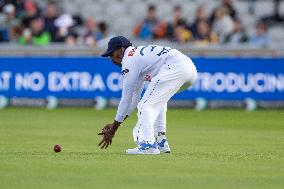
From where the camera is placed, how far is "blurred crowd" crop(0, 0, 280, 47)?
27191 millimetres

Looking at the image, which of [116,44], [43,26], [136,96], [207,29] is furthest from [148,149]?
[43,26]

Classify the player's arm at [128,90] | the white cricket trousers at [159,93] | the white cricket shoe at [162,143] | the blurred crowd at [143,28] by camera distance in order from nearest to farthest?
the player's arm at [128,90], the white cricket trousers at [159,93], the white cricket shoe at [162,143], the blurred crowd at [143,28]

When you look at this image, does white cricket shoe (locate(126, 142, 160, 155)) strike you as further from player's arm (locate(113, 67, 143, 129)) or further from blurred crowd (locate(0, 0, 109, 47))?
blurred crowd (locate(0, 0, 109, 47))

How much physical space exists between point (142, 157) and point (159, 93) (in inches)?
37.0

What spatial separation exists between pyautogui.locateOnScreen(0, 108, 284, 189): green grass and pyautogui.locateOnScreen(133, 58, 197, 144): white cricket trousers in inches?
15.8

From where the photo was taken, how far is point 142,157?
13609 millimetres

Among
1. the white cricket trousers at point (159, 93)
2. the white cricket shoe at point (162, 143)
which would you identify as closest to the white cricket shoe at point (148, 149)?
the white cricket trousers at point (159, 93)

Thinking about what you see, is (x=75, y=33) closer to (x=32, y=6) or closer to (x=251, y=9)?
(x=32, y=6)

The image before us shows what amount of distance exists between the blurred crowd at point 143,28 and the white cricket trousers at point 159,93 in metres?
12.3

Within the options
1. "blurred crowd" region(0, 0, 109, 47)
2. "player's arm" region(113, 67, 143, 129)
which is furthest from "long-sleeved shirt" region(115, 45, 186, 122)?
"blurred crowd" region(0, 0, 109, 47)

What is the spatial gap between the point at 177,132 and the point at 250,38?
29.3 feet

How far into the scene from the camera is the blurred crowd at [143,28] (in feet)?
89.2

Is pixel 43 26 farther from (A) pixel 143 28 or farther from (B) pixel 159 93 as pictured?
(B) pixel 159 93

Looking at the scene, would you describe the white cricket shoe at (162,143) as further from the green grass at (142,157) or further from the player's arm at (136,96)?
the player's arm at (136,96)
